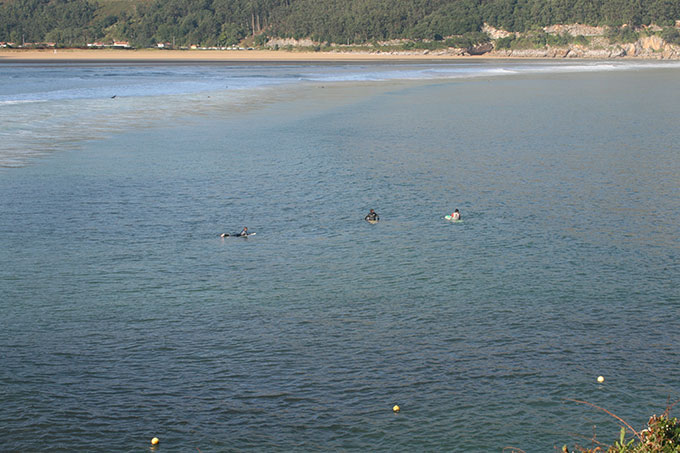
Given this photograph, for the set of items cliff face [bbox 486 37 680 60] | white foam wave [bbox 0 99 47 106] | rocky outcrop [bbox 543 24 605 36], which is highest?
rocky outcrop [bbox 543 24 605 36]

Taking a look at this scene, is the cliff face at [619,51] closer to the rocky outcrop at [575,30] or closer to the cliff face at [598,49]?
the cliff face at [598,49]

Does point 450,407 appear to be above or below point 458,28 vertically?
below

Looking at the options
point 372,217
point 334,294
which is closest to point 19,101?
point 372,217

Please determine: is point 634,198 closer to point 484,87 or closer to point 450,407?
point 450,407

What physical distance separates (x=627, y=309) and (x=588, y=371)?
324cm

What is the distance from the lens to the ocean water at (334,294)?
10.9 meters

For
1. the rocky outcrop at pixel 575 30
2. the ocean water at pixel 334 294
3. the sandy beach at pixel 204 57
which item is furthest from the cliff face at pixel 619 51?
the ocean water at pixel 334 294

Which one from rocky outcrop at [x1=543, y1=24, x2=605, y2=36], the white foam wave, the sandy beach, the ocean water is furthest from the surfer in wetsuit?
rocky outcrop at [x1=543, y1=24, x2=605, y2=36]

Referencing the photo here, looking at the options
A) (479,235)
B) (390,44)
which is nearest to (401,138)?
(479,235)

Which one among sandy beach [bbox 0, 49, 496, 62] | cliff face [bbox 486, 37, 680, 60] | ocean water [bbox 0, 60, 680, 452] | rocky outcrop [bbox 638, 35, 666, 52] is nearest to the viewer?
ocean water [bbox 0, 60, 680, 452]

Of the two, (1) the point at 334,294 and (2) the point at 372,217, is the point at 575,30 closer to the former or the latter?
(2) the point at 372,217

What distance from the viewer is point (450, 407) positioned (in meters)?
11.1

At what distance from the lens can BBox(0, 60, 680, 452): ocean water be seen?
10.9m

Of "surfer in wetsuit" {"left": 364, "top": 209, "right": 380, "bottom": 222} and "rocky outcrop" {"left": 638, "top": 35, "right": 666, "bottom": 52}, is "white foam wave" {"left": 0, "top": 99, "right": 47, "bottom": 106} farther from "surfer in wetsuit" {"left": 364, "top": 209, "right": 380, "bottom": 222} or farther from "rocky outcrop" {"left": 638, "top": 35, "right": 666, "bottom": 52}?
"rocky outcrop" {"left": 638, "top": 35, "right": 666, "bottom": 52}
